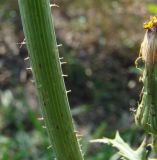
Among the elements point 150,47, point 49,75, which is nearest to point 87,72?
point 150,47

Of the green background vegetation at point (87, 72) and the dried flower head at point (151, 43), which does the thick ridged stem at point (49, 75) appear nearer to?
the dried flower head at point (151, 43)

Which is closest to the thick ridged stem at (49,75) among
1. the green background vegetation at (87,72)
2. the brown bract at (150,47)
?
the brown bract at (150,47)

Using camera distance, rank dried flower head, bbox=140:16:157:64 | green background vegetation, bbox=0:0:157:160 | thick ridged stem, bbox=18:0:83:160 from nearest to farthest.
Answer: thick ridged stem, bbox=18:0:83:160, dried flower head, bbox=140:16:157:64, green background vegetation, bbox=0:0:157:160

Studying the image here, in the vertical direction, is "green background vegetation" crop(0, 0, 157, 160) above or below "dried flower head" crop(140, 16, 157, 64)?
below

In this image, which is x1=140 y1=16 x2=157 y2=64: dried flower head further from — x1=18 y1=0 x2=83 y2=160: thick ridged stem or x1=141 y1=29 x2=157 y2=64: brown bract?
x1=18 y1=0 x2=83 y2=160: thick ridged stem

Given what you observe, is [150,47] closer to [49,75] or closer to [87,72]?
[49,75]

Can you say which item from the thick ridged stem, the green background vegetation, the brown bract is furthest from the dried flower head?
the green background vegetation

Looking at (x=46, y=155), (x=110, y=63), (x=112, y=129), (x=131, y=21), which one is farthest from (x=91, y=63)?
(x=46, y=155)
